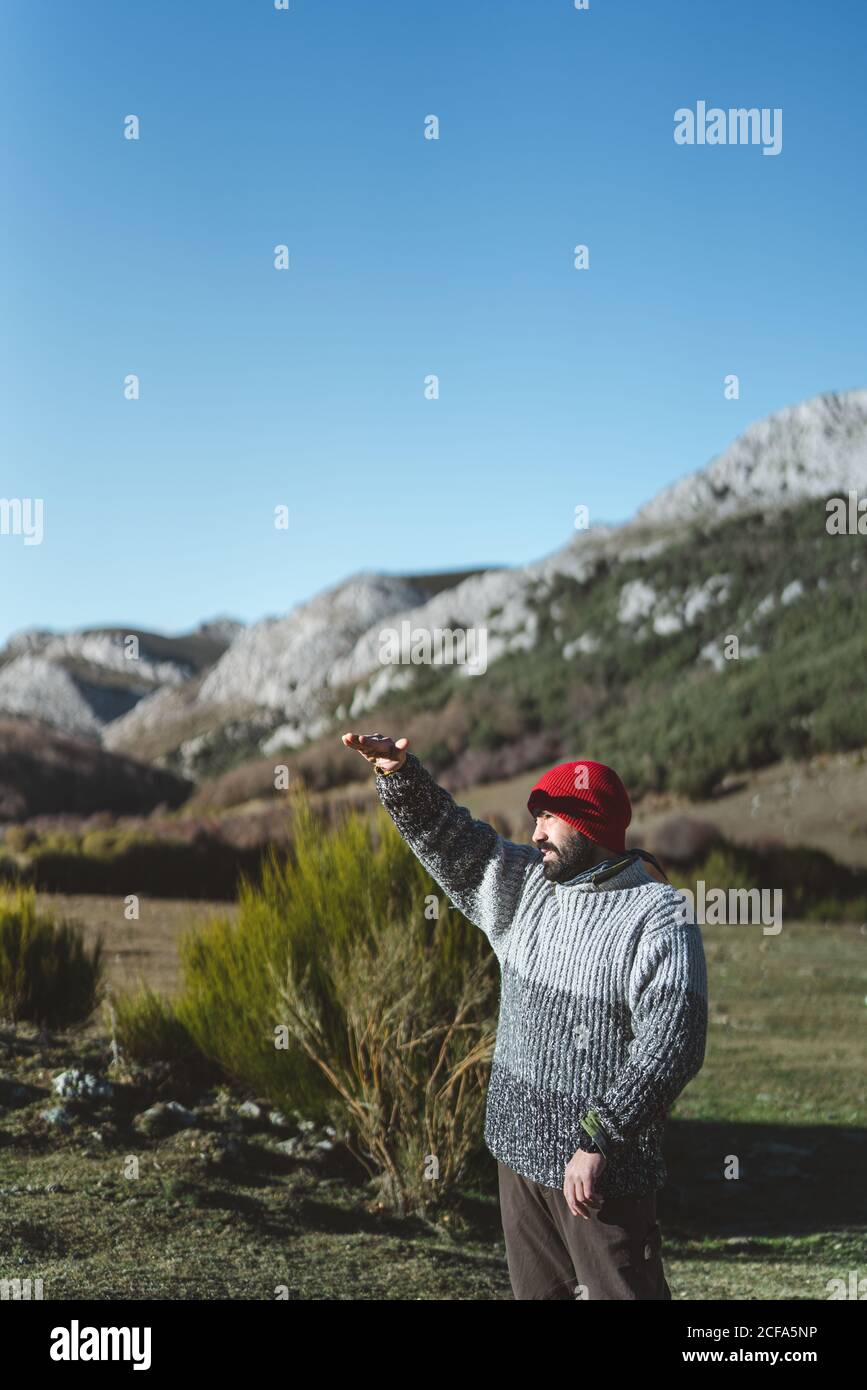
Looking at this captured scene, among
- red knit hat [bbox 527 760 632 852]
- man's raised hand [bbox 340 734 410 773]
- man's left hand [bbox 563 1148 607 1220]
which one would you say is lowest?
man's left hand [bbox 563 1148 607 1220]

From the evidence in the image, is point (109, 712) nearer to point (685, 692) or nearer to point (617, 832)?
point (685, 692)

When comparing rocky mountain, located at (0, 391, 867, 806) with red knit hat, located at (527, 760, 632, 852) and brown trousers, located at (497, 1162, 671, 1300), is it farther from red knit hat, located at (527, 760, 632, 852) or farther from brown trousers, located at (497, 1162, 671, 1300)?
brown trousers, located at (497, 1162, 671, 1300)

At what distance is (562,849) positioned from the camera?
118 inches

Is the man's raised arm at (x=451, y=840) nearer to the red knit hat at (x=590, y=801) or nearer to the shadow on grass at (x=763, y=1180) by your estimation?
the red knit hat at (x=590, y=801)

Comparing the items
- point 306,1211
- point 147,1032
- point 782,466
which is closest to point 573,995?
point 306,1211

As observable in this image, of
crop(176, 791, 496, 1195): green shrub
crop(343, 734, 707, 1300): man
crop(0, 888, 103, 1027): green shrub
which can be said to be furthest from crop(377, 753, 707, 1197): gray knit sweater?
crop(0, 888, 103, 1027): green shrub

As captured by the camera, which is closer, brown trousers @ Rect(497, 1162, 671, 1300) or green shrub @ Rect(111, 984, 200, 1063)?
brown trousers @ Rect(497, 1162, 671, 1300)

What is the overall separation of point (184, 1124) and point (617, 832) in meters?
3.72

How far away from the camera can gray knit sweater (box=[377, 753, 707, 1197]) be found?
2.75 meters

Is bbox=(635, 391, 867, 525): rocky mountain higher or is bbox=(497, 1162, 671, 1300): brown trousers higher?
bbox=(635, 391, 867, 525): rocky mountain

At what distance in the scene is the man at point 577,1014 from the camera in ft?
9.03

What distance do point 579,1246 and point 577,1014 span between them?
0.44 metres

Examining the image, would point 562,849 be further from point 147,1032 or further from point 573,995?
point 147,1032
